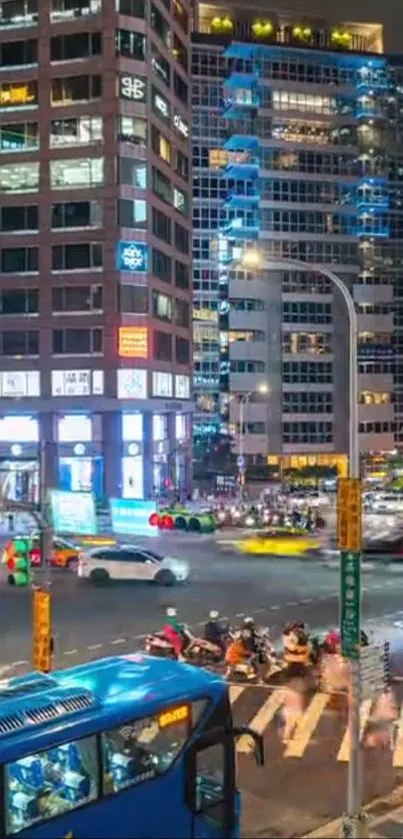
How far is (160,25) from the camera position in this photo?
73.4 m

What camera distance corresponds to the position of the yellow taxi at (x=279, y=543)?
153ft

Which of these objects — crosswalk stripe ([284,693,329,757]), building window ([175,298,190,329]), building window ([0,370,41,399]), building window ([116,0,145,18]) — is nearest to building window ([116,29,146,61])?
building window ([116,0,145,18])

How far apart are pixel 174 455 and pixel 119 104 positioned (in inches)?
1100

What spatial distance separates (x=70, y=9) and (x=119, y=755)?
6870 centimetres

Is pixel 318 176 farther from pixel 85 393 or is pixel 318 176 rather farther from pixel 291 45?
pixel 85 393

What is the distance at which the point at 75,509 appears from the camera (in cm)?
3716

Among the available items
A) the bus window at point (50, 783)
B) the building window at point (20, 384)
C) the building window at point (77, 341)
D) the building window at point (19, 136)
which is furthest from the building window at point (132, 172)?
the bus window at point (50, 783)

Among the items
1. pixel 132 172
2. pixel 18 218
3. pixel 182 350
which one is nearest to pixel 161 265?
pixel 132 172

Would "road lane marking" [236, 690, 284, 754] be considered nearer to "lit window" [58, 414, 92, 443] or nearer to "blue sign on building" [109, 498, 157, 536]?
"blue sign on building" [109, 498, 157, 536]

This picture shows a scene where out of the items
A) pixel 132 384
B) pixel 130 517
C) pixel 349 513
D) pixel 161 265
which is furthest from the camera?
pixel 161 265

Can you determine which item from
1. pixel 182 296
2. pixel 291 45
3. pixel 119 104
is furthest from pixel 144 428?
pixel 291 45

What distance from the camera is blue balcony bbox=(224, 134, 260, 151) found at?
332ft

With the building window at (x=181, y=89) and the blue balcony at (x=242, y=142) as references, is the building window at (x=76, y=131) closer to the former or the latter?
the building window at (x=181, y=89)

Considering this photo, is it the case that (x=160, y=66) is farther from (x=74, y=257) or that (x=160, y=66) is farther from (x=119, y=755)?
(x=119, y=755)
